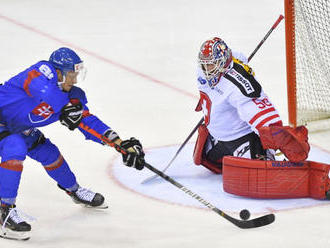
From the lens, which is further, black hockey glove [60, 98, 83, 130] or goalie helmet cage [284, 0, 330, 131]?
goalie helmet cage [284, 0, 330, 131]

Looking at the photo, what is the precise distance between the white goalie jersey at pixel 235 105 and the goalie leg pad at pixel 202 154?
8 cm

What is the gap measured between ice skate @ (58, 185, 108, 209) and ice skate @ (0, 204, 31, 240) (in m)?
0.43

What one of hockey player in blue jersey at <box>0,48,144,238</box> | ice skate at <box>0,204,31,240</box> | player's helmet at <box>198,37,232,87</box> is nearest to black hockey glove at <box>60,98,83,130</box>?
hockey player in blue jersey at <box>0,48,144,238</box>

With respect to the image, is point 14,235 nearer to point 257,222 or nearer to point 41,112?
point 41,112

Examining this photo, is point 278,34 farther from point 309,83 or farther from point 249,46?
point 309,83

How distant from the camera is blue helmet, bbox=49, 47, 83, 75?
11.6 ft

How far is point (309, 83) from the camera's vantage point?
513cm

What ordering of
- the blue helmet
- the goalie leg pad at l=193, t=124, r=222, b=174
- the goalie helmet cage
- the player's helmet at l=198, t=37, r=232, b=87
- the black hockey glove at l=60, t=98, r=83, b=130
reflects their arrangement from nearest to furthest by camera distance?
the black hockey glove at l=60, t=98, r=83, b=130
the blue helmet
the player's helmet at l=198, t=37, r=232, b=87
the goalie leg pad at l=193, t=124, r=222, b=174
the goalie helmet cage

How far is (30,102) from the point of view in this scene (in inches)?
142

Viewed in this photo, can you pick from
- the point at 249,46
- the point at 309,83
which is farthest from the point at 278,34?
the point at 309,83

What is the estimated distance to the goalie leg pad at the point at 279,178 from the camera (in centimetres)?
390

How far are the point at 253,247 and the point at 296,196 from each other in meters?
0.65

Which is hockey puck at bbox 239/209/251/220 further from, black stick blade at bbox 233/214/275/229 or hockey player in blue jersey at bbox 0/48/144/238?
hockey player in blue jersey at bbox 0/48/144/238

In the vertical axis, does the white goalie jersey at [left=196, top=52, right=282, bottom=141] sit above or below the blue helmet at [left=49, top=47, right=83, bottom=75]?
below
